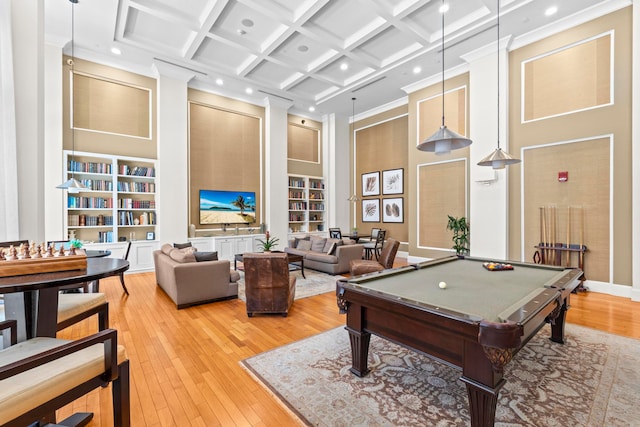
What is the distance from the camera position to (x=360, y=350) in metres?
2.37

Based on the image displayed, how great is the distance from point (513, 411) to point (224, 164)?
7.77 m

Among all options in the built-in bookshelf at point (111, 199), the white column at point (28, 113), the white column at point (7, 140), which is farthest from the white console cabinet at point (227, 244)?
the white column at point (7, 140)

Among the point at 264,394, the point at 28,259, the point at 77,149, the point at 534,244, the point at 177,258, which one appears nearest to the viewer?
the point at 28,259

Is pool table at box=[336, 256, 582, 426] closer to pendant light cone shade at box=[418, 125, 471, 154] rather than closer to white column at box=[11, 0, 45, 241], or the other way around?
pendant light cone shade at box=[418, 125, 471, 154]

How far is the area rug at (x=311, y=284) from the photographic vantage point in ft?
15.9

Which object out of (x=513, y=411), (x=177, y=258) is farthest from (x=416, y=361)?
(x=177, y=258)

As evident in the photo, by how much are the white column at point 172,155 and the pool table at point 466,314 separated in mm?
5830

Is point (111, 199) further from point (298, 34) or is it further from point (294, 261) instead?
point (298, 34)

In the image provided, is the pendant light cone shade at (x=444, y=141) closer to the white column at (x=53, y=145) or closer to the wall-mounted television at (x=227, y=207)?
the wall-mounted television at (x=227, y=207)

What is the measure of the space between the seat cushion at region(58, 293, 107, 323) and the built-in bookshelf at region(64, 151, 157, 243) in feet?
14.4

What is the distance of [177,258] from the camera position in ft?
14.2

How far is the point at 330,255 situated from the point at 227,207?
3.48 metres

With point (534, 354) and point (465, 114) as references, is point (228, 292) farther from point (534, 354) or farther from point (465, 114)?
point (465, 114)

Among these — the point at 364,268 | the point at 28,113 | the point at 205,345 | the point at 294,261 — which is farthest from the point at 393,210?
the point at 28,113
